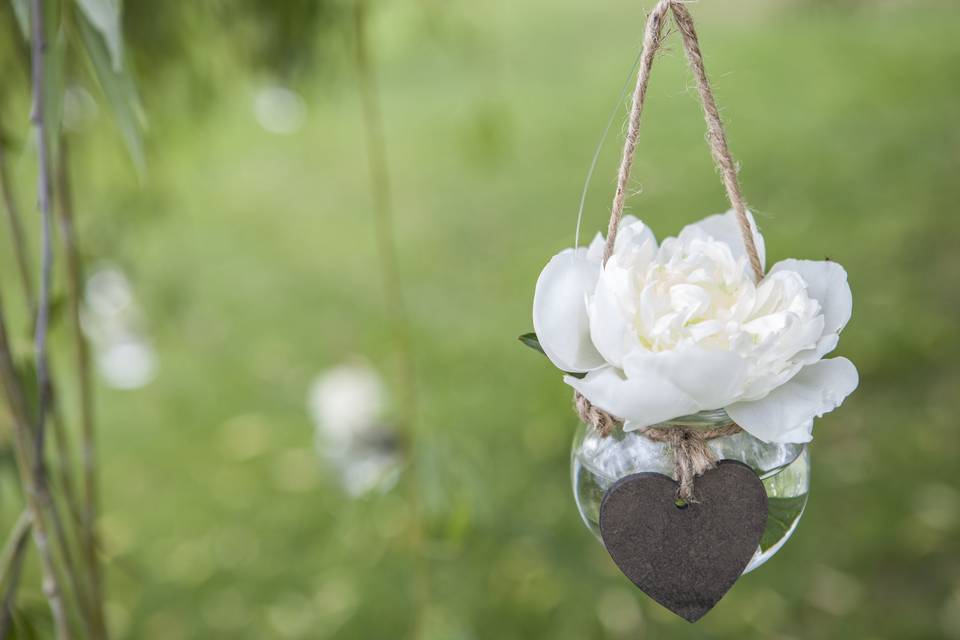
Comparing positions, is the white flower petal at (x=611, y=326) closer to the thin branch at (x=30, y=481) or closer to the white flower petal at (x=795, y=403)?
the white flower petal at (x=795, y=403)

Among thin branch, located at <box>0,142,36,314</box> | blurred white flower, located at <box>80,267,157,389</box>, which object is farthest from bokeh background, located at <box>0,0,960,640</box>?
thin branch, located at <box>0,142,36,314</box>

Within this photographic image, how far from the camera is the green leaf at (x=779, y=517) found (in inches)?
17.4

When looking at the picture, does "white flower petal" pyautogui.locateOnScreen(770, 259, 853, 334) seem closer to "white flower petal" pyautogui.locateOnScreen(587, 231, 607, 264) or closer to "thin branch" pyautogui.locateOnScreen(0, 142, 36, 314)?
"white flower petal" pyautogui.locateOnScreen(587, 231, 607, 264)

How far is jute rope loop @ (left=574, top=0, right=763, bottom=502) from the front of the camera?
1.28ft

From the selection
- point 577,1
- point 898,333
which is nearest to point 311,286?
point 898,333

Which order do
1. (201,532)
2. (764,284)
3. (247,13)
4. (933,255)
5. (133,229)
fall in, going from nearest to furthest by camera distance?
(764,284) → (247,13) → (133,229) → (201,532) → (933,255)

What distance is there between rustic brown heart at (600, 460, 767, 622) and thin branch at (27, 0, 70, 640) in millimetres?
305

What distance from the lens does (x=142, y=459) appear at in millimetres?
2031

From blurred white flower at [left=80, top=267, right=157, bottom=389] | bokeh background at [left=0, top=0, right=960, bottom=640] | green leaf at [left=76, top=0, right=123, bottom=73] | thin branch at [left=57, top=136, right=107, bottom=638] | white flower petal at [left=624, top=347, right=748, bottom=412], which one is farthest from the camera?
blurred white flower at [left=80, top=267, right=157, bottom=389]

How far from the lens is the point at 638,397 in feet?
1.24

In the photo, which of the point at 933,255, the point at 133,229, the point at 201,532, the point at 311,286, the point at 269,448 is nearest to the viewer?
the point at 133,229

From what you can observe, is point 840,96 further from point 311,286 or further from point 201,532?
point 201,532

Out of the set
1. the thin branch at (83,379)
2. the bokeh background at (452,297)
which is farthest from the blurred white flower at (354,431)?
the thin branch at (83,379)

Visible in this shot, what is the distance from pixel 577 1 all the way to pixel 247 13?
2.95 metres
